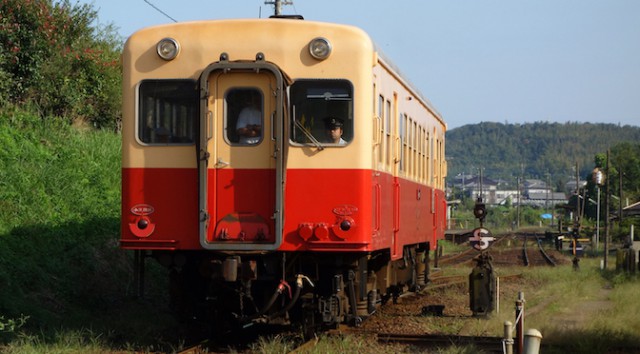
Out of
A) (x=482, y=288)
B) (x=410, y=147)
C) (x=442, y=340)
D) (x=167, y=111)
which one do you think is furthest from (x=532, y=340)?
(x=482, y=288)

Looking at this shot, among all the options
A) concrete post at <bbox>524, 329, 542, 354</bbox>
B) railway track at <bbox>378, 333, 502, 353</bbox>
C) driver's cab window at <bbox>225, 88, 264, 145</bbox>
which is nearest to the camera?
concrete post at <bbox>524, 329, 542, 354</bbox>

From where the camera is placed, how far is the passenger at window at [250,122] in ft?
35.8

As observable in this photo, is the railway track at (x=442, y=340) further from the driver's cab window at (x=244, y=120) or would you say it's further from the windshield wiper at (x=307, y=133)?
the driver's cab window at (x=244, y=120)

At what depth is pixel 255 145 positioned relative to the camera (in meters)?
10.9

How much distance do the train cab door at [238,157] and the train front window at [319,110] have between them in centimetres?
28

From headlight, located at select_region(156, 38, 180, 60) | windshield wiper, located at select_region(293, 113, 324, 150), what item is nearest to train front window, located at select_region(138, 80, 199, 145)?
headlight, located at select_region(156, 38, 180, 60)

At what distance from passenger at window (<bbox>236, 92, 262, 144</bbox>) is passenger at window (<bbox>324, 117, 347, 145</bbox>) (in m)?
0.72

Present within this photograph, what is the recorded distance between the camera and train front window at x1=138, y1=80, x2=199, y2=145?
11.1 m

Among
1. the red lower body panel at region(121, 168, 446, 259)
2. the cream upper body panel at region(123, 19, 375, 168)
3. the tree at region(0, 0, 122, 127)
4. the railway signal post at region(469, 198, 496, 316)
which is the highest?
the tree at region(0, 0, 122, 127)

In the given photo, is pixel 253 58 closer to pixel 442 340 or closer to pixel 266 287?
pixel 266 287

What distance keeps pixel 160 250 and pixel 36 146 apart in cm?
800

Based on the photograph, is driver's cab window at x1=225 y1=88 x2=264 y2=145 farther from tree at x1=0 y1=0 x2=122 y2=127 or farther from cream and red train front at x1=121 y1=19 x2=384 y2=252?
tree at x1=0 y1=0 x2=122 y2=127

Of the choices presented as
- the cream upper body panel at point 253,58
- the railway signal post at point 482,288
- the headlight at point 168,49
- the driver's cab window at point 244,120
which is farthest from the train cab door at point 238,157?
the railway signal post at point 482,288

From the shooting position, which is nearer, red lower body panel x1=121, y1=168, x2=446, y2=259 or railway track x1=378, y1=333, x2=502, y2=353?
red lower body panel x1=121, y1=168, x2=446, y2=259
